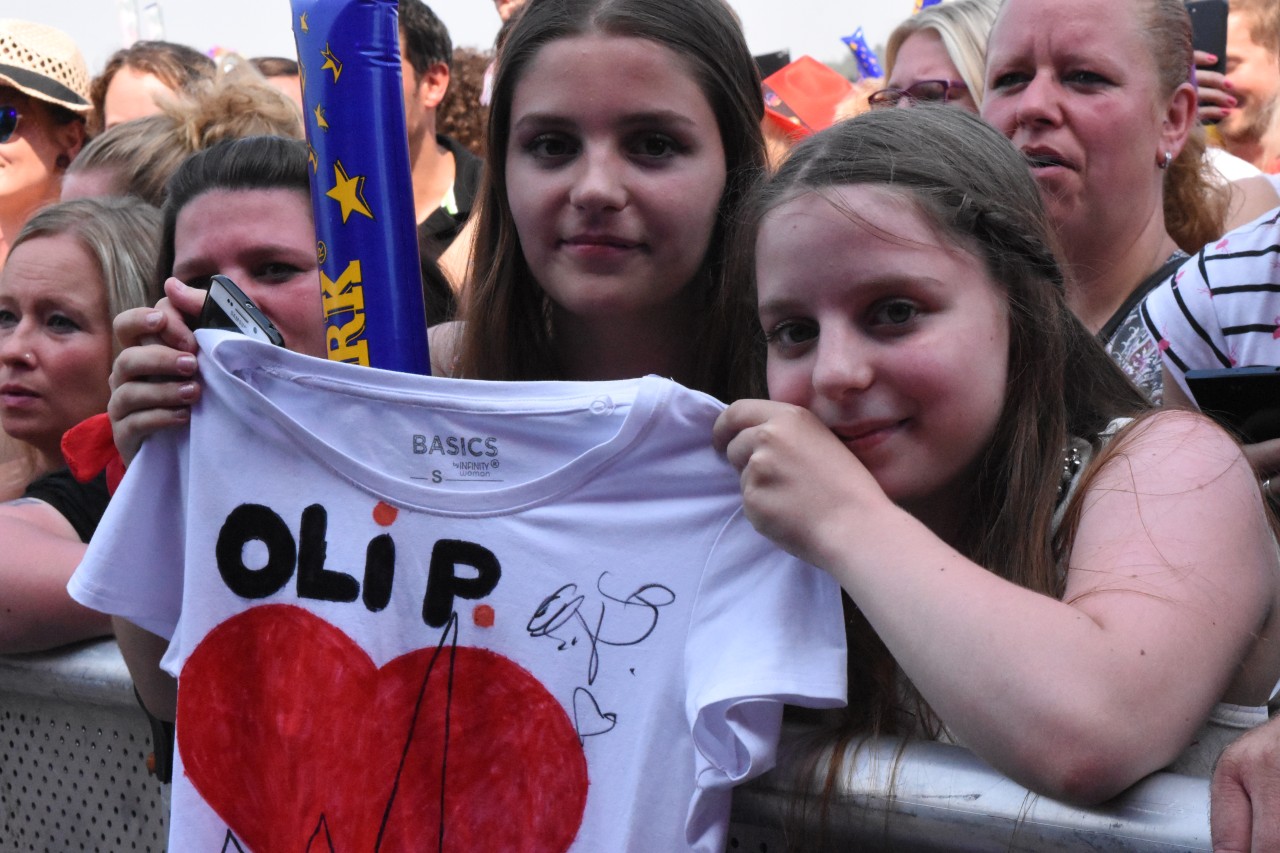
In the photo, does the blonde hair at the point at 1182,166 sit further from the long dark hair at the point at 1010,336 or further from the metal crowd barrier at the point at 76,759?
the metal crowd barrier at the point at 76,759

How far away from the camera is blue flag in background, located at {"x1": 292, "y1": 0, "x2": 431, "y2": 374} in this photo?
Answer: 189 centimetres

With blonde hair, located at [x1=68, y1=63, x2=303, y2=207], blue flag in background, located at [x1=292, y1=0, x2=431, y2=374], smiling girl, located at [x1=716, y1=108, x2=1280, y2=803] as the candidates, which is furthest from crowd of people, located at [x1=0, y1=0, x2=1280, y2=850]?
blonde hair, located at [x1=68, y1=63, x2=303, y2=207]

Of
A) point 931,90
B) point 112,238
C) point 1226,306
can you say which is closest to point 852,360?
point 1226,306

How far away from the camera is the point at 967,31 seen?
347 centimetres

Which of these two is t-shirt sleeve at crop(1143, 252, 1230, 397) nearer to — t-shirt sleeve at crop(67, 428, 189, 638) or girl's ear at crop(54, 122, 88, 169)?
t-shirt sleeve at crop(67, 428, 189, 638)

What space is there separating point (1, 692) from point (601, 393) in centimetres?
135

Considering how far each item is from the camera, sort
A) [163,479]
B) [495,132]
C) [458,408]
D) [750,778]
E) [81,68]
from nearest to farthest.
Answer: [750,778] < [458,408] < [163,479] < [495,132] < [81,68]

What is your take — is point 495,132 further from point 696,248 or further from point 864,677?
point 864,677

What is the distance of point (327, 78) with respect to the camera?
189cm

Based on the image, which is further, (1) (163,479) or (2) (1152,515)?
(1) (163,479)

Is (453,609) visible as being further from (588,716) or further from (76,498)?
(76,498)

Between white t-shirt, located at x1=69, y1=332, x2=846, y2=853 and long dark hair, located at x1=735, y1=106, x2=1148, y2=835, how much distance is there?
225 millimetres

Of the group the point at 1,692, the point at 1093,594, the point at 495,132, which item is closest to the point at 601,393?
the point at 1093,594

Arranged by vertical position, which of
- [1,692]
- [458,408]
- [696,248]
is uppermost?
[696,248]
